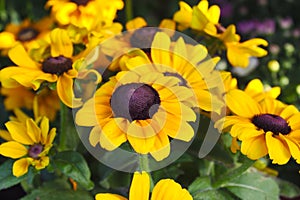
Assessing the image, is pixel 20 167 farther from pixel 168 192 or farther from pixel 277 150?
pixel 277 150

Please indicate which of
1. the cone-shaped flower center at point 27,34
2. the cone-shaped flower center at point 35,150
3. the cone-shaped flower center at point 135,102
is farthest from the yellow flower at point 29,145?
the cone-shaped flower center at point 27,34

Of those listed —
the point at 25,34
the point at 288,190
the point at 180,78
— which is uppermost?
the point at 180,78

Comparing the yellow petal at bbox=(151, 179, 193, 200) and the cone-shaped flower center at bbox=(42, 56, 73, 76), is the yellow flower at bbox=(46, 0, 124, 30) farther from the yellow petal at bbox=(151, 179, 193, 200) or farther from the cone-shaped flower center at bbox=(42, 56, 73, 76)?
the yellow petal at bbox=(151, 179, 193, 200)

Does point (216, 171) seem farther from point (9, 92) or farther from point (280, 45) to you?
point (280, 45)

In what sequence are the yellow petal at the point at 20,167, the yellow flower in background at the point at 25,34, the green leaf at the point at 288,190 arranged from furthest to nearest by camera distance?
the yellow flower in background at the point at 25,34
the green leaf at the point at 288,190
the yellow petal at the point at 20,167

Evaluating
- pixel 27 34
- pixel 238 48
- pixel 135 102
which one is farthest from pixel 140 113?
pixel 27 34

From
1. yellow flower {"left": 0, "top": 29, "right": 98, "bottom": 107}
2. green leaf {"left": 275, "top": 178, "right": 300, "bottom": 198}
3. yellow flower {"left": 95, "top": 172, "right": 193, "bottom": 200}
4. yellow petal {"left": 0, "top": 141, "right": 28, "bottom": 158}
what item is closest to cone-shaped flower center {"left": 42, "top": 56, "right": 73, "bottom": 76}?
yellow flower {"left": 0, "top": 29, "right": 98, "bottom": 107}

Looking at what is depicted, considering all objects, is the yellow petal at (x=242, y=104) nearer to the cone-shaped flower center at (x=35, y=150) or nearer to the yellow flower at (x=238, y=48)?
the yellow flower at (x=238, y=48)
